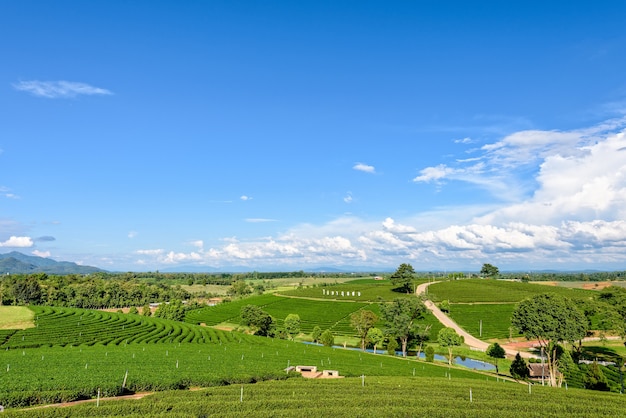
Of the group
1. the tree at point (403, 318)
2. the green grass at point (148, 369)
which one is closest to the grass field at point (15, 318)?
the green grass at point (148, 369)

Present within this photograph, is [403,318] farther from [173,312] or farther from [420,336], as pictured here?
[173,312]

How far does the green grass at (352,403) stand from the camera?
845 inches

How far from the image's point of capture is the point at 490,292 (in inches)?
6053

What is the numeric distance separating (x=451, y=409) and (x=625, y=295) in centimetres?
7163

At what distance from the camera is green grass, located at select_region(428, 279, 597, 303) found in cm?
13750

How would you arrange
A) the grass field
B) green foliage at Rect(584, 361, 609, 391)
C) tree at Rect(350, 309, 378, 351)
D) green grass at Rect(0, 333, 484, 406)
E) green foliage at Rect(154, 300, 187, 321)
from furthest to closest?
green foliage at Rect(154, 300, 187, 321) < tree at Rect(350, 309, 378, 351) < the grass field < green foliage at Rect(584, 361, 609, 391) < green grass at Rect(0, 333, 484, 406)

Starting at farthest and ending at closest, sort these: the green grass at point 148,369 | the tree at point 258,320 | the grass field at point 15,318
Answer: the tree at point 258,320 → the grass field at point 15,318 → the green grass at point 148,369

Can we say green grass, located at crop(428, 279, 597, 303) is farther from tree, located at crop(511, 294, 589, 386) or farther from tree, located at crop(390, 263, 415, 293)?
tree, located at crop(511, 294, 589, 386)

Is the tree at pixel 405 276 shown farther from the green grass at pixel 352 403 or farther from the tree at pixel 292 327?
the green grass at pixel 352 403

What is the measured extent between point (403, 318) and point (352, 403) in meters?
58.8

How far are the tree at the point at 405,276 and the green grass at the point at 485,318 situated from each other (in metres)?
36.2

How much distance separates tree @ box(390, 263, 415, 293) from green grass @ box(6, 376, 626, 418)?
138826mm

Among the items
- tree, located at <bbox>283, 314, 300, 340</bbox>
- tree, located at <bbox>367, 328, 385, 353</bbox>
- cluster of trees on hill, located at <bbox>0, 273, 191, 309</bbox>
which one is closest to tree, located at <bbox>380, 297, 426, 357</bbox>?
tree, located at <bbox>367, 328, 385, 353</bbox>

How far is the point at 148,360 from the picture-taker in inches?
1697
